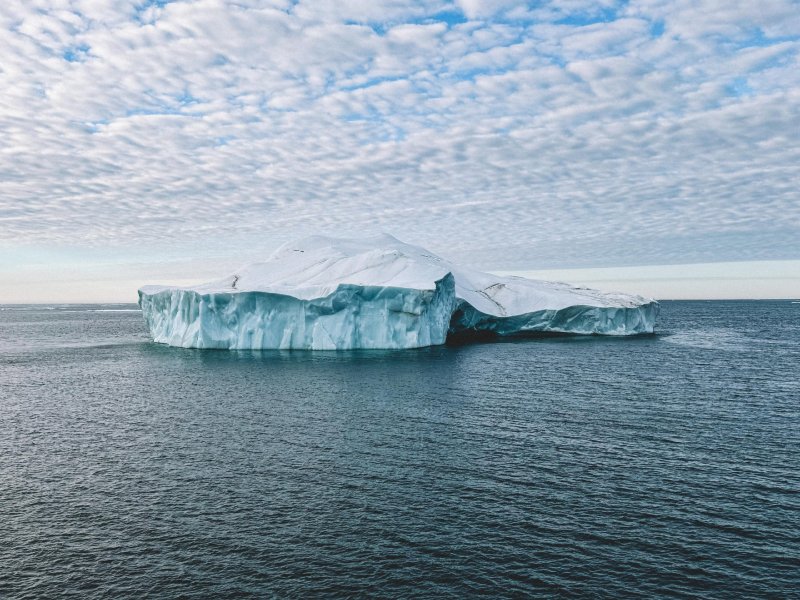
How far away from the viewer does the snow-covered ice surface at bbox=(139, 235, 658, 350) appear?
60469 millimetres

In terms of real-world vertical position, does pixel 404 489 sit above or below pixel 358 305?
below

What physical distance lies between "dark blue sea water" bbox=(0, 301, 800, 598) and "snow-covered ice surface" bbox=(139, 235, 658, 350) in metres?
18.1

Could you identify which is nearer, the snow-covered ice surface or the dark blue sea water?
the dark blue sea water

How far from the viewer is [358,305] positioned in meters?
61.2

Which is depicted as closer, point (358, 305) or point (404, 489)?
point (404, 489)

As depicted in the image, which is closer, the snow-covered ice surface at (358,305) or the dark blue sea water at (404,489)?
the dark blue sea water at (404,489)

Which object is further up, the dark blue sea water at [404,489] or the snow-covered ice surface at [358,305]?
the snow-covered ice surface at [358,305]

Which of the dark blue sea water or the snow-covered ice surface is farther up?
the snow-covered ice surface

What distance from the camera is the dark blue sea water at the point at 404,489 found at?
15.5 metres

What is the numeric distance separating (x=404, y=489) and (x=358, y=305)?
40648 mm

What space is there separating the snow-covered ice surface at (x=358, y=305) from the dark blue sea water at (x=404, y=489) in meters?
18.1

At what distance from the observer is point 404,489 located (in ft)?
70.0

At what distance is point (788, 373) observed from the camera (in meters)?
47.5

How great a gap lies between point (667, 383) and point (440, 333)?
Answer: 1155 inches
